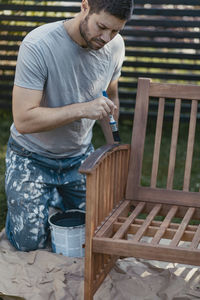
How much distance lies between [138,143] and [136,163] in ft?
0.35

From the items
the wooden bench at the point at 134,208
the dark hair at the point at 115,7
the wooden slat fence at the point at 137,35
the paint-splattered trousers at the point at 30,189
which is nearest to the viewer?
the wooden bench at the point at 134,208

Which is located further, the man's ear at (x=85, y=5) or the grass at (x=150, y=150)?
the grass at (x=150, y=150)

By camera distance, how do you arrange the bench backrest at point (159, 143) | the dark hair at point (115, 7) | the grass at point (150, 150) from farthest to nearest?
1. the grass at point (150, 150)
2. the bench backrest at point (159, 143)
3. the dark hair at point (115, 7)

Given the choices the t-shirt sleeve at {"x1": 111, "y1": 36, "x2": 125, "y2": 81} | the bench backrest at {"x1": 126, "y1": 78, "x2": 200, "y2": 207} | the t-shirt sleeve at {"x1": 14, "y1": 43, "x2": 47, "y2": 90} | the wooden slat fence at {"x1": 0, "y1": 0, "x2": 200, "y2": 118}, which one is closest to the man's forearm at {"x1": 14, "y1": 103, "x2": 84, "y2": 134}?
the t-shirt sleeve at {"x1": 14, "y1": 43, "x2": 47, "y2": 90}

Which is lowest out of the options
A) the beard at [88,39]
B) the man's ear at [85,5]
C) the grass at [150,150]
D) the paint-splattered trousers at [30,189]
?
the grass at [150,150]

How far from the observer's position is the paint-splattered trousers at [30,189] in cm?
307

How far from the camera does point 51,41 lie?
278cm

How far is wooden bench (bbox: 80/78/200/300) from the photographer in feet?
7.68

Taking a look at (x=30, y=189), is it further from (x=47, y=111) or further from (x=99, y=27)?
(x=99, y=27)

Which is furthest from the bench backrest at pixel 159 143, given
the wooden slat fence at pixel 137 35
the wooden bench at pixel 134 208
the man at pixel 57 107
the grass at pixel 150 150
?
the wooden slat fence at pixel 137 35

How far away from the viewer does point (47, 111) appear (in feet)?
8.78

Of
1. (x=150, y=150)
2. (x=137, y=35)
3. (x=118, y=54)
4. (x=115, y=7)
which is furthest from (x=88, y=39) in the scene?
(x=137, y=35)

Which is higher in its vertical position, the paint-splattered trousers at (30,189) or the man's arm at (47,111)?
the man's arm at (47,111)

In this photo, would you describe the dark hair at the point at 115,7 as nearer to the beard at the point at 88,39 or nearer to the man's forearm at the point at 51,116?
the beard at the point at 88,39
